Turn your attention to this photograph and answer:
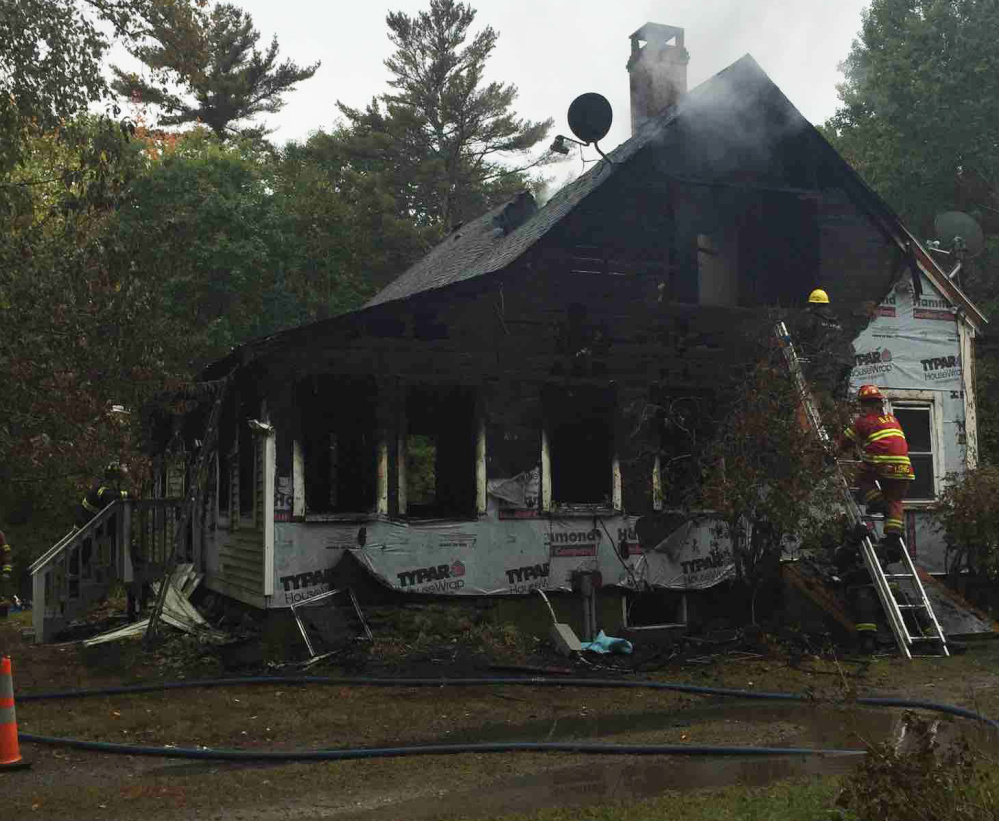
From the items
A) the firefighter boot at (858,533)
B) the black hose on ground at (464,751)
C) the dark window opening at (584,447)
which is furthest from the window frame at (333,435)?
the firefighter boot at (858,533)

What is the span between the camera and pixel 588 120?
14266 millimetres

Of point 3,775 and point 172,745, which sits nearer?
point 3,775

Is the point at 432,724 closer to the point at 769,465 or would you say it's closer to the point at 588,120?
the point at 769,465

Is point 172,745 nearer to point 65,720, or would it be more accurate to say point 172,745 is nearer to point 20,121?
point 65,720

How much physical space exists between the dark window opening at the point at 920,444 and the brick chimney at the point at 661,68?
6170 millimetres

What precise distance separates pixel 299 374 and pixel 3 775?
228 inches

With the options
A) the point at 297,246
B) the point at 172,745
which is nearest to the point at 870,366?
the point at 172,745

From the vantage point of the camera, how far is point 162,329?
12.7 meters

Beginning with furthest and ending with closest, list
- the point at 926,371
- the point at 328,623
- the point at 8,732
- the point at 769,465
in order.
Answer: the point at 926,371 → the point at 769,465 → the point at 328,623 → the point at 8,732

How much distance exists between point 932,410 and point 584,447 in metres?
5.86

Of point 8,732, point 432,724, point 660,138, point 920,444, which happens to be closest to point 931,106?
point 920,444

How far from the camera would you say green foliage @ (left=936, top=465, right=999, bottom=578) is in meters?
13.4

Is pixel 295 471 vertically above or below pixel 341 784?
above

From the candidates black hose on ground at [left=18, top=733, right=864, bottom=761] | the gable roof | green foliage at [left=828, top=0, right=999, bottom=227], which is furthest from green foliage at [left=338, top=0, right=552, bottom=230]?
black hose on ground at [left=18, top=733, right=864, bottom=761]
